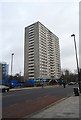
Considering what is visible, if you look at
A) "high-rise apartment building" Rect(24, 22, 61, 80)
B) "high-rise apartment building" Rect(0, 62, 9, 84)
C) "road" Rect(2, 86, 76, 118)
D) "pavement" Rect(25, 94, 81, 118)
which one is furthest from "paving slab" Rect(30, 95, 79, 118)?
"high-rise apartment building" Rect(24, 22, 61, 80)

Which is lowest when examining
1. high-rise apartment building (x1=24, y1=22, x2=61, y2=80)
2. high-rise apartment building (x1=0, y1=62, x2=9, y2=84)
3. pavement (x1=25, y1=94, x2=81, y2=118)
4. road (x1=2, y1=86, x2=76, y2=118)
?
road (x1=2, y1=86, x2=76, y2=118)

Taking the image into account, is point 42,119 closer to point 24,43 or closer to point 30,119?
point 30,119

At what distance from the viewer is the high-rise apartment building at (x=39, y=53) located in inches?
5935

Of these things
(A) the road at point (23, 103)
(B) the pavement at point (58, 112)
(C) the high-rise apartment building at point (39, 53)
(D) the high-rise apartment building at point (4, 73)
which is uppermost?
(C) the high-rise apartment building at point (39, 53)

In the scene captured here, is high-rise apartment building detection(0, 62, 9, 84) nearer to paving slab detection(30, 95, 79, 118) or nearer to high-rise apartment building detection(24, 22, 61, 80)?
high-rise apartment building detection(24, 22, 61, 80)

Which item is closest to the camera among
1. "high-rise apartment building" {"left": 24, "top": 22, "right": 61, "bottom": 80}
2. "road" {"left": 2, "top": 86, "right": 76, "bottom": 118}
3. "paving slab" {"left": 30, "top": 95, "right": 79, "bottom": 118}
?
"paving slab" {"left": 30, "top": 95, "right": 79, "bottom": 118}

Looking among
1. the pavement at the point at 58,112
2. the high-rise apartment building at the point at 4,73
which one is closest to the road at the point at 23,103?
the pavement at the point at 58,112

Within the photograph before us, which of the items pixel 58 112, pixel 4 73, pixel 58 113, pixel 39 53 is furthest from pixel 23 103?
pixel 39 53

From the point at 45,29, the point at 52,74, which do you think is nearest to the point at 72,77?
the point at 52,74

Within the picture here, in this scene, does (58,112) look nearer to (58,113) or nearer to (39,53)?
(58,113)

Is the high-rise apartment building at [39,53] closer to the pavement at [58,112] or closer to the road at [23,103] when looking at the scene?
the road at [23,103]

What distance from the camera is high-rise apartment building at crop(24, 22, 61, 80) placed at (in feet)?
495

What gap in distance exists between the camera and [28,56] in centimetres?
15688

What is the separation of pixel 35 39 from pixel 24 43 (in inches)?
507
